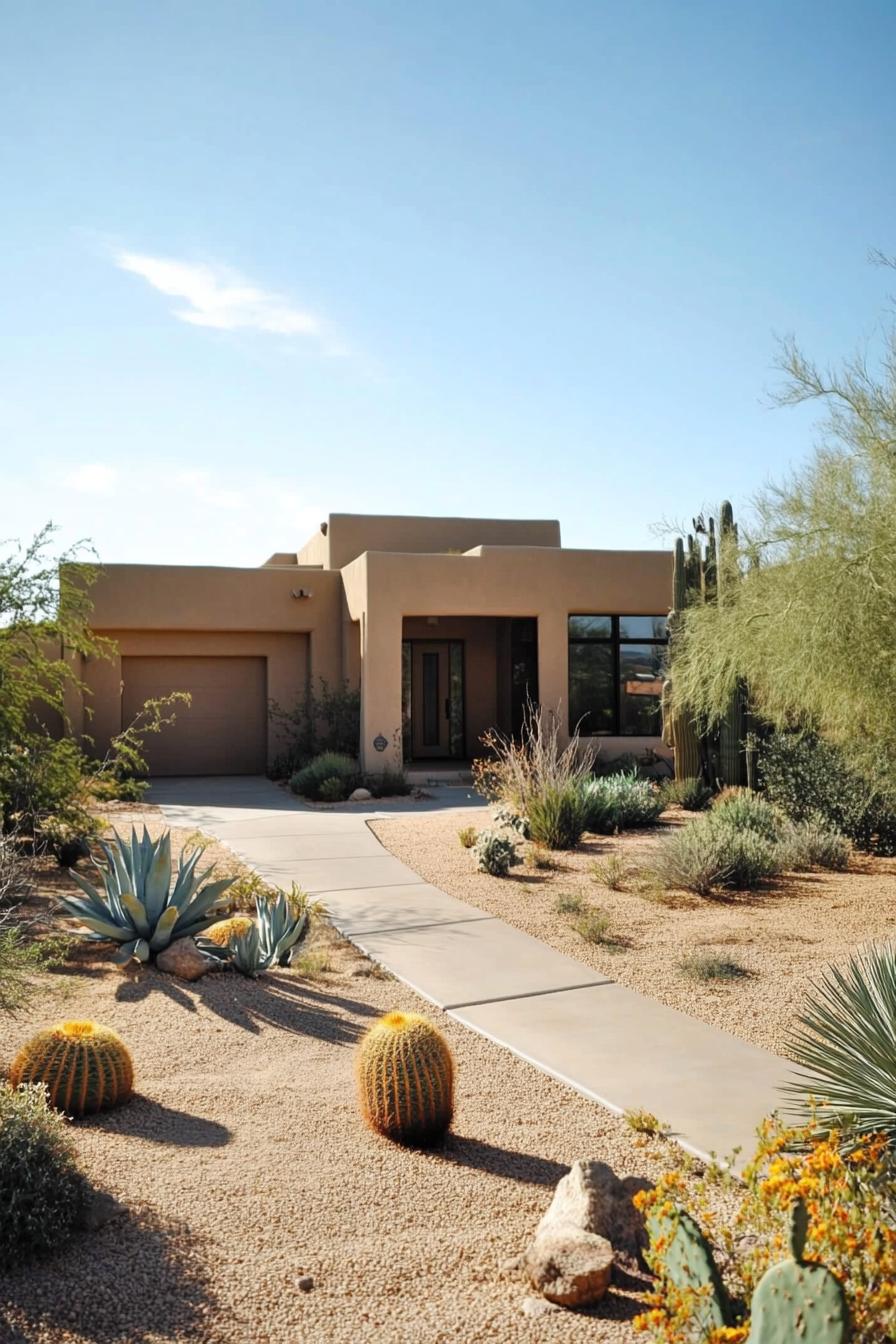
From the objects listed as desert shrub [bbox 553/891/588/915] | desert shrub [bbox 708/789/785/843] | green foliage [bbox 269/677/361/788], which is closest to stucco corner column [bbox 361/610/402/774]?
green foliage [bbox 269/677/361/788]

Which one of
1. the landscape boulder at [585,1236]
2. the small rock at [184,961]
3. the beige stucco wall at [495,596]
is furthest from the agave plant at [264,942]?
the beige stucco wall at [495,596]

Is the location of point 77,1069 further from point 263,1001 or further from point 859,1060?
point 859,1060

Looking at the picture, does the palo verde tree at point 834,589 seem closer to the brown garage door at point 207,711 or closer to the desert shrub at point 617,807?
the desert shrub at point 617,807

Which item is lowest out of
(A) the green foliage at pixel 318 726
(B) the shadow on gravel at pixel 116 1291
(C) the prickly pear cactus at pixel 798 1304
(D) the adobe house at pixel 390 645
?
(B) the shadow on gravel at pixel 116 1291

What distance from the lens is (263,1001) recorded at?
6.93 meters

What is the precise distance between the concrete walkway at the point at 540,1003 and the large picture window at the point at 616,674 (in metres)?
8.57

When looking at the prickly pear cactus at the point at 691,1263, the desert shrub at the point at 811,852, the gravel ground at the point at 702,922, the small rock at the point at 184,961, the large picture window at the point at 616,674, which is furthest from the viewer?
the large picture window at the point at 616,674

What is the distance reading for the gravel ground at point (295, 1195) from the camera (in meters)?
3.35

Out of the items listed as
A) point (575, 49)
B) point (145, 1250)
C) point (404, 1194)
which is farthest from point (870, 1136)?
point (575, 49)

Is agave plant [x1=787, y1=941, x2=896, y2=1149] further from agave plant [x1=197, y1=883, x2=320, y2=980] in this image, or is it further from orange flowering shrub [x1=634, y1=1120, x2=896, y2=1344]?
agave plant [x1=197, y1=883, x2=320, y2=980]

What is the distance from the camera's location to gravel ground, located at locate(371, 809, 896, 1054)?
705 centimetres

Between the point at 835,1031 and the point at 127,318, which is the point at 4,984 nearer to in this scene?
the point at 835,1031

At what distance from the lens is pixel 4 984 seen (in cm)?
539

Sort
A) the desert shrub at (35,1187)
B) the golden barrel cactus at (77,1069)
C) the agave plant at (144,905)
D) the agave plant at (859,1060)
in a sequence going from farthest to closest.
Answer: the agave plant at (144,905), the golden barrel cactus at (77,1069), the agave plant at (859,1060), the desert shrub at (35,1187)
